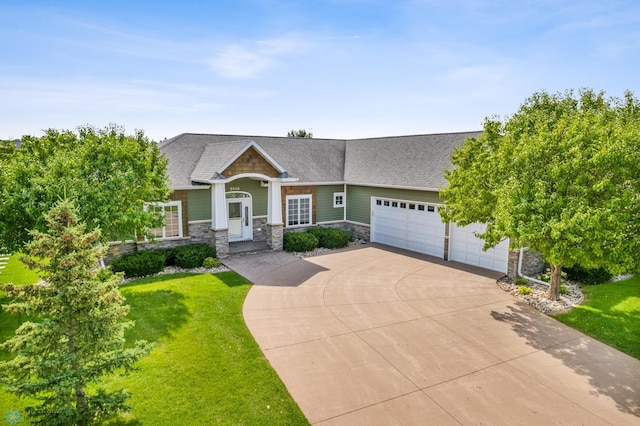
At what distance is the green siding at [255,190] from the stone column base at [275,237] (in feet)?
4.53

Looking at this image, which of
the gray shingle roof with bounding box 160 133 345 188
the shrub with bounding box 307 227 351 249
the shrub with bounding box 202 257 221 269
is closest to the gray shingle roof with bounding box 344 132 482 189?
the gray shingle roof with bounding box 160 133 345 188

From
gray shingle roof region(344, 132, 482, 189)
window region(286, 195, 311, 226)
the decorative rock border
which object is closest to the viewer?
the decorative rock border

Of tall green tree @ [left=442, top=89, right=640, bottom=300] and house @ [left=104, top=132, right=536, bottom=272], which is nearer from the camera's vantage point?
tall green tree @ [left=442, top=89, right=640, bottom=300]

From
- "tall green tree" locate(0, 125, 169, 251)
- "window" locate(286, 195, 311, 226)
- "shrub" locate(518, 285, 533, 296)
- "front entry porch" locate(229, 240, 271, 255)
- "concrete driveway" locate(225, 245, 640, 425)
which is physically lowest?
"concrete driveway" locate(225, 245, 640, 425)

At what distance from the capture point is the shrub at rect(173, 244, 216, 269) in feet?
52.9

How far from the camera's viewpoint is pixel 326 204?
2214 cm

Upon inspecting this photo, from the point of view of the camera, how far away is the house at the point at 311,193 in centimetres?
1734

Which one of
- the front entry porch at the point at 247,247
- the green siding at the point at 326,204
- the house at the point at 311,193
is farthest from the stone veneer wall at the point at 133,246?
the green siding at the point at 326,204

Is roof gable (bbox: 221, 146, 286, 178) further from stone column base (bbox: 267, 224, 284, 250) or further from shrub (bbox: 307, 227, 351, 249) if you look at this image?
shrub (bbox: 307, 227, 351, 249)

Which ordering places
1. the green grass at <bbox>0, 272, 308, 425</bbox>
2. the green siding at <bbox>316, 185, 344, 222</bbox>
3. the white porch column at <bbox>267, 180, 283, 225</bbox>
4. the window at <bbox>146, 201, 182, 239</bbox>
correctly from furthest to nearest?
the green siding at <bbox>316, 185, 344, 222</bbox>
the white porch column at <bbox>267, 180, 283, 225</bbox>
the window at <bbox>146, 201, 182, 239</bbox>
the green grass at <bbox>0, 272, 308, 425</bbox>

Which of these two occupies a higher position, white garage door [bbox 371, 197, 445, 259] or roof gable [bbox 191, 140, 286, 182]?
roof gable [bbox 191, 140, 286, 182]

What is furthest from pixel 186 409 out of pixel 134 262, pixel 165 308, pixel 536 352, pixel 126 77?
pixel 126 77

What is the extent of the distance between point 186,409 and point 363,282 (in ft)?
28.6

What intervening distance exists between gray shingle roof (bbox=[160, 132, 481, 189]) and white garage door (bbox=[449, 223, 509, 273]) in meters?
2.48
